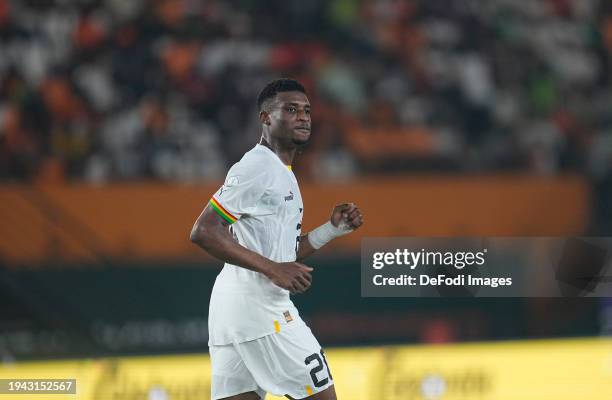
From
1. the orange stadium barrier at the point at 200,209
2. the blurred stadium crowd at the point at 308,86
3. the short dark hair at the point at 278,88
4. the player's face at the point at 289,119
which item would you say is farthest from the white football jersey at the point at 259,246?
the blurred stadium crowd at the point at 308,86

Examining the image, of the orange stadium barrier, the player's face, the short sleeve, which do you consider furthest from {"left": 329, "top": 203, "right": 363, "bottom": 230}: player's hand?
the orange stadium barrier

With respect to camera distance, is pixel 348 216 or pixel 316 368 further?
pixel 348 216

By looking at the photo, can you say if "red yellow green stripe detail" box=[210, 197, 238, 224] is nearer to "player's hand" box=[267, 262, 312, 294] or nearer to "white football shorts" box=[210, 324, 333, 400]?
"player's hand" box=[267, 262, 312, 294]

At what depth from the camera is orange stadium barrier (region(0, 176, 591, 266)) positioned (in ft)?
36.4

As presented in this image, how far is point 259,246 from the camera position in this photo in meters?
5.36

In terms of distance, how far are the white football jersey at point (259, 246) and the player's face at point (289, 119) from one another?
0.37 ft

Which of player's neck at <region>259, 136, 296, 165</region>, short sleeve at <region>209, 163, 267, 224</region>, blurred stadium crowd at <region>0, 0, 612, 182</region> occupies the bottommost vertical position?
short sleeve at <region>209, 163, 267, 224</region>

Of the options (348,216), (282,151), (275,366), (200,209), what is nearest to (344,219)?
(348,216)

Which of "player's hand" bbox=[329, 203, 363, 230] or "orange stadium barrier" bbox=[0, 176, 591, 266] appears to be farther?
"orange stadium barrier" bbox=[0, 176, 591, 266]

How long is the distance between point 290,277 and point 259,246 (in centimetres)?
35

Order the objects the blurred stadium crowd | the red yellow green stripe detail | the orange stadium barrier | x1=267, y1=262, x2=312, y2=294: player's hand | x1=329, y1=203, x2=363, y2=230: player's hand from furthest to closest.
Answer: the blurred stadium crowd → the orange stadium barrier → x1=329, y1=203, x2=363, y2=230: player's hand → the red yellow green stripe detail → x1=267, y1=262, x2=312, y2=294: player's hand

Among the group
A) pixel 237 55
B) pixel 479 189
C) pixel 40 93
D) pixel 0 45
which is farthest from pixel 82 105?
pixel 479 189

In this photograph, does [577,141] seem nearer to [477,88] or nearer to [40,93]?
[477,88]

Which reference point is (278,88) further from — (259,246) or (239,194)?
(259,246)
